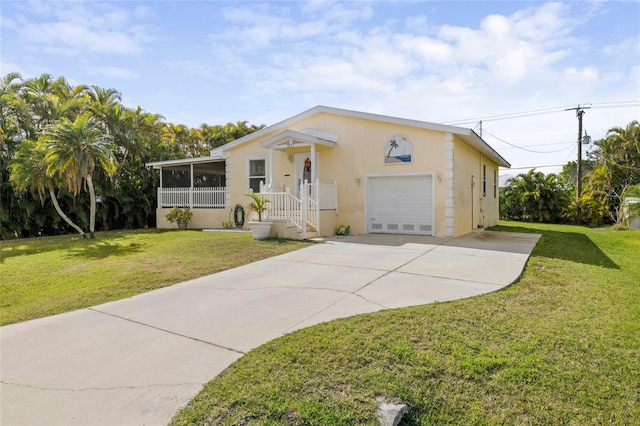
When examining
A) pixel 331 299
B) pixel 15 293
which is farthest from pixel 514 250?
pixel 15 293

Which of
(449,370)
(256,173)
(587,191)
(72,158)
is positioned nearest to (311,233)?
(256,173)

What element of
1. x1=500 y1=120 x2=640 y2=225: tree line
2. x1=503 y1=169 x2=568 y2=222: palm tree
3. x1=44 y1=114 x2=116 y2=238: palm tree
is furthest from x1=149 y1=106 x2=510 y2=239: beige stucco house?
x1=500 y1=120 x2=640 y2=225: tree line

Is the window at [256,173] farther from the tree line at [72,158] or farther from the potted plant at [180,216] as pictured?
Result: the tree line at [72,158]

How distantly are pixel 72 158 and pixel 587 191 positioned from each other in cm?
2699

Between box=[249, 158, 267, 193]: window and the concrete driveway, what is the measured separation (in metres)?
7.17

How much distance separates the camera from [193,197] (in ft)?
52.7

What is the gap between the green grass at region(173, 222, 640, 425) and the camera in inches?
102

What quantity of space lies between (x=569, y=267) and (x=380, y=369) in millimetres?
5907

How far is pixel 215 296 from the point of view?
5457 mm

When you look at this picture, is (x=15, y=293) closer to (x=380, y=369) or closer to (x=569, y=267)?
(x=380, y=369)

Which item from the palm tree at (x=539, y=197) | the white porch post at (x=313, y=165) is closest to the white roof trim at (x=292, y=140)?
the white porch post at (x=313, y=165)

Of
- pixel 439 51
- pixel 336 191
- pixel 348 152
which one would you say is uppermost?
pixel 439 51

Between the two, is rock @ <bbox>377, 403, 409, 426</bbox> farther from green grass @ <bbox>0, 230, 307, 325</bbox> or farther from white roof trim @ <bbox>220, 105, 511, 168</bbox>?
white roof trim @ <bbox>220, 105, 511, 168</bbox>

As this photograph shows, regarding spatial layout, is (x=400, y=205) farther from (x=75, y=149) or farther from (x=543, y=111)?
(x=543, y=111)
